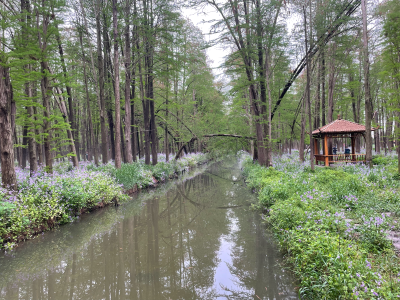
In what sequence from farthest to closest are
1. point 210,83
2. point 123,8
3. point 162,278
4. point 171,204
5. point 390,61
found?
1. point 210,83
2. point 123,8
3. point 171,204
4. point 390,61
5. point 162,278

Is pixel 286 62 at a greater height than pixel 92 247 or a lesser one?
greater

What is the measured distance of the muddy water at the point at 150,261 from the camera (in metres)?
3.79

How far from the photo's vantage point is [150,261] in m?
4.77

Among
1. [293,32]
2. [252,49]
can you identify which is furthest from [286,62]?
[252,49]

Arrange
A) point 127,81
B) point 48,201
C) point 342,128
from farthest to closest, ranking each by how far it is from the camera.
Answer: point 342,128, point 127,81, point 48,201

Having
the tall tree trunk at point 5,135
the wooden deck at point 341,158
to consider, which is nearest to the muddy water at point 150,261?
the tall tree trunk at point 5,135

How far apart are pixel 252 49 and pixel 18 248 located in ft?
44.0

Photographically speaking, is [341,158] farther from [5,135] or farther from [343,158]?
[5,135]

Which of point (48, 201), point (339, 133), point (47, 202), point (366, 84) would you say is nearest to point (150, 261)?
point (48, 201)

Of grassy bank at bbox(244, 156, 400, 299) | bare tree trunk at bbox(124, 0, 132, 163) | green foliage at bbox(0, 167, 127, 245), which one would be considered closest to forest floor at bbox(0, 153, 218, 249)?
green foliage at bbox(0, 167, 127, 245)

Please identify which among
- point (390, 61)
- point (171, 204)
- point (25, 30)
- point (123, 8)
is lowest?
point (171, 204)

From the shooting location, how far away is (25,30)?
28.7 ft

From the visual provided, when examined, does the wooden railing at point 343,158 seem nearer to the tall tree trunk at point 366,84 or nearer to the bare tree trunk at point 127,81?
the tall tree trunk at point 366,84

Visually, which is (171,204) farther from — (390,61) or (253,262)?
(390,61)
